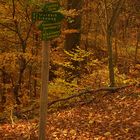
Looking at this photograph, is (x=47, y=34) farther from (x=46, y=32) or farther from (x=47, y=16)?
(x=47, y=16)

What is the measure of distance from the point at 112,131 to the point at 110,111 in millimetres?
1195

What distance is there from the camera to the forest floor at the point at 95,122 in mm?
6246

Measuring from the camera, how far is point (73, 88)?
32.2 ft

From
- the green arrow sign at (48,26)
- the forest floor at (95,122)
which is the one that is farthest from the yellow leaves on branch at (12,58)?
the green arrow sign at (48,26)

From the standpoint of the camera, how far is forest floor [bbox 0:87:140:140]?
20.5ft

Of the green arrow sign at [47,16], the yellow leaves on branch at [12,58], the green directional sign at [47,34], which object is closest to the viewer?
the green directional sign at [47,34]

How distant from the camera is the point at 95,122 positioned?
693 centimetres

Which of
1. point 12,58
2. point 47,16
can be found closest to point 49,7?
point 47,16

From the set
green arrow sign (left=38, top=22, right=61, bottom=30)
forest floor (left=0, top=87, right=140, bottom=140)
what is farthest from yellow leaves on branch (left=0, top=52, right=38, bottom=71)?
green arrow sign (left=38, top=22, right=61, bottom=30)

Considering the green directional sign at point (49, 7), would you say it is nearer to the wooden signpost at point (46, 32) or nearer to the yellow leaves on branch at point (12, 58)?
the wooden signpost at point (46, 32)

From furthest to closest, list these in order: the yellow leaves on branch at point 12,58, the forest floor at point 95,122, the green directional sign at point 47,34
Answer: the yellow leaves on branch at point 12,58, the forest floor at point 95,122, the green directional sign at point 47,34

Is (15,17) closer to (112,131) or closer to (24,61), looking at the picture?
(24,61)

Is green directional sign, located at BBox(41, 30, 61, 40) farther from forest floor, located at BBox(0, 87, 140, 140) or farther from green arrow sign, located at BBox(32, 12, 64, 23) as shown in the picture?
forest floor, located at BBox(0, 87, 140, 140)

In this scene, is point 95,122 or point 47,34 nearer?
point 47,34
